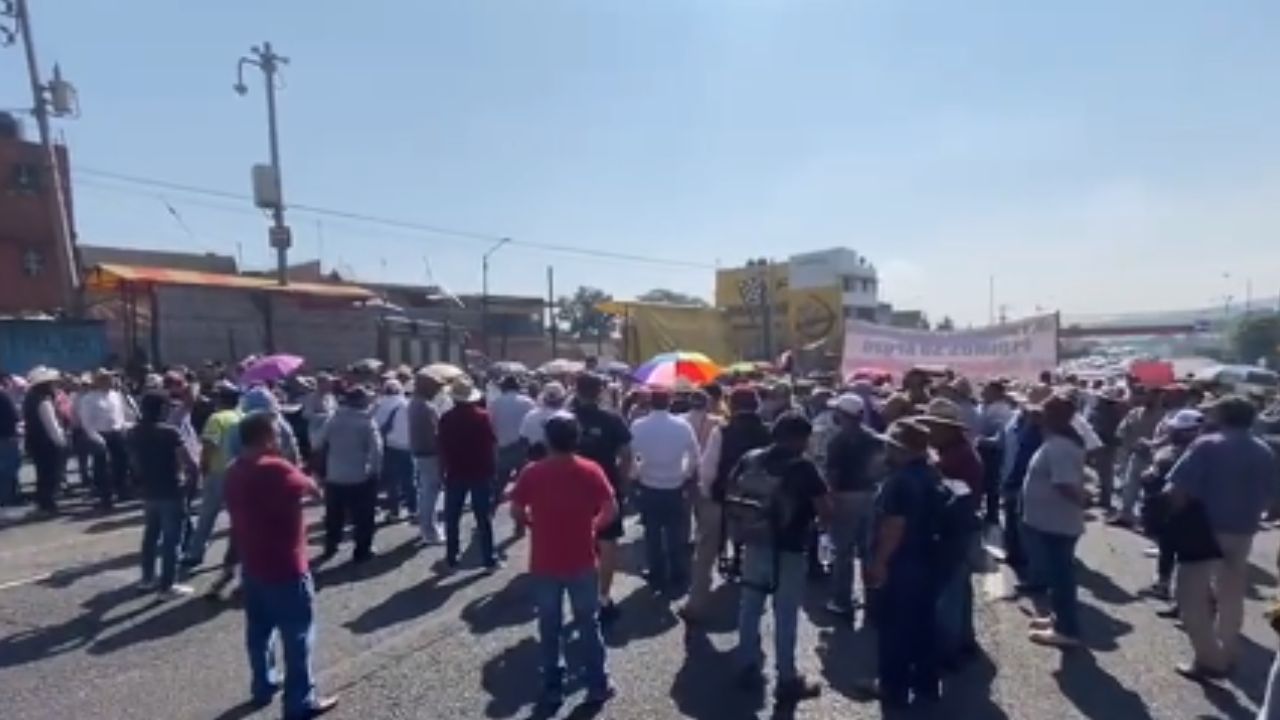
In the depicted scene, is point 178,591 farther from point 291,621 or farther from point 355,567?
point 291,621

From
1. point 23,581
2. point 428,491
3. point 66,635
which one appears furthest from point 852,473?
point 23,581

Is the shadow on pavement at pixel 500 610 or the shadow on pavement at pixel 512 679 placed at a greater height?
the shadow on pavement at pixel 512 679

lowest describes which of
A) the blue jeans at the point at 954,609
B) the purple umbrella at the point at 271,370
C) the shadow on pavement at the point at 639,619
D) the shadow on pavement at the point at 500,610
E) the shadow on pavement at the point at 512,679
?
the shadow on pavement at the point at 639,619

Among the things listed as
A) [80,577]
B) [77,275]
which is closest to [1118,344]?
[77,275]

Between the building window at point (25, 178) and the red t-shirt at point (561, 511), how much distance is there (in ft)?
117

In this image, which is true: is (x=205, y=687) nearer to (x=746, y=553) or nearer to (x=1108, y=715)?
(x=746, y=553)

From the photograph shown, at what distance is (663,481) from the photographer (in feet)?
24.8

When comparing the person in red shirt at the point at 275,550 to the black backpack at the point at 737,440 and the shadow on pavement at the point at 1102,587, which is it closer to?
the black backpack at the point at 737,440

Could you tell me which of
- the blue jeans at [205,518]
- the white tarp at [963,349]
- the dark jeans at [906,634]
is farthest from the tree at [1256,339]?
the blue jeans at [205,518]

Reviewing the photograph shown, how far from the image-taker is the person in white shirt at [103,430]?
12.0m

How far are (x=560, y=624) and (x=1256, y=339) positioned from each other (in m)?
70.5

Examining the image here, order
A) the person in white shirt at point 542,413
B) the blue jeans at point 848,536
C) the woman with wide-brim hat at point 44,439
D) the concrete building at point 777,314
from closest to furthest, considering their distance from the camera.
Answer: the blue jeans at point 848,536
the person in white shirt at point 542,413
the woman with wide-brim hat at point 44,439
the concrete building at point 777,314

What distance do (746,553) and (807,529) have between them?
455 millimetres

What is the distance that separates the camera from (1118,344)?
94.1m
